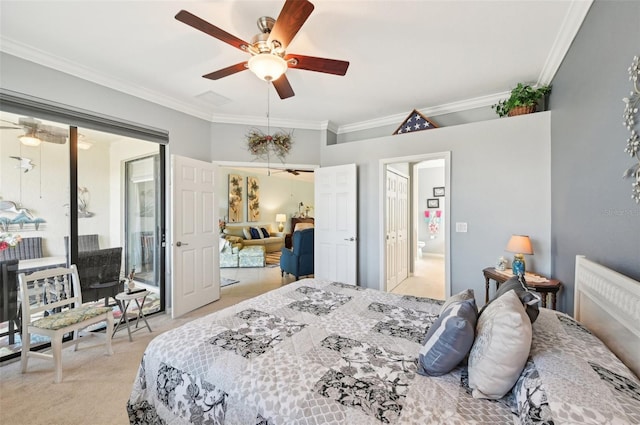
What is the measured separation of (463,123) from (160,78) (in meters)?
3.56

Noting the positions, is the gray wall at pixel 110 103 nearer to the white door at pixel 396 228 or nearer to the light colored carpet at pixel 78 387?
the light colored carpet at pixel 78 387

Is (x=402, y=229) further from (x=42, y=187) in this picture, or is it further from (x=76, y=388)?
(x=42, y=187)

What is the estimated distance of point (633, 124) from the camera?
125cm

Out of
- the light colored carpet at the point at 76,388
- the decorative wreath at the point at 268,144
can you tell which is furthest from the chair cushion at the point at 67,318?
the decorative wreath at the point at 268,144

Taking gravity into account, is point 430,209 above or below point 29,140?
below

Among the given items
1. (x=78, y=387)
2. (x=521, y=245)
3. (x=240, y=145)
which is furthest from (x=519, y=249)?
(x=78, y=387)

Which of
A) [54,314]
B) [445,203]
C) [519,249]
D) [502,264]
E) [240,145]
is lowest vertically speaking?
[54,314]

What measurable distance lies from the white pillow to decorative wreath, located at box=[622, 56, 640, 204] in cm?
85

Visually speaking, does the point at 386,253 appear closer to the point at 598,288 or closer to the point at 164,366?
the point at 598,288

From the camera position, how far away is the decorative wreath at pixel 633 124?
3.99ft

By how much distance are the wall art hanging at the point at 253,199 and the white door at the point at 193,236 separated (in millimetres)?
4479

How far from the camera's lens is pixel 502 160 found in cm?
300

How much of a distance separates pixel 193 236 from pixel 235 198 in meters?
4.49

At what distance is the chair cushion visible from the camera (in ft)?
6.86
